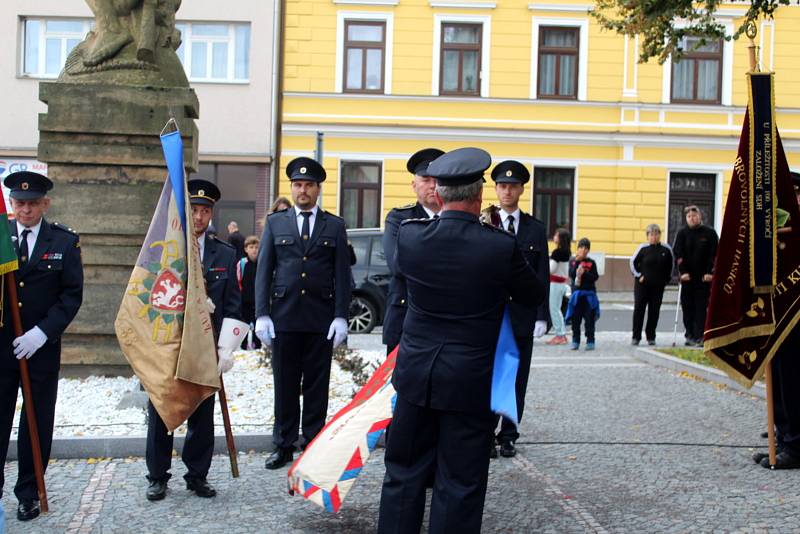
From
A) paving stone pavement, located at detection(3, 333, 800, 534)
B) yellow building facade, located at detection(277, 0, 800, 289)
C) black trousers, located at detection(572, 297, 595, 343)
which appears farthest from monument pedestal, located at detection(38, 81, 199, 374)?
yellow building facade, located at detection(277, 0, 800, 289)

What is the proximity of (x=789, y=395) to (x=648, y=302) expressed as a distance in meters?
7.17

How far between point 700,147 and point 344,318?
69.1 ft

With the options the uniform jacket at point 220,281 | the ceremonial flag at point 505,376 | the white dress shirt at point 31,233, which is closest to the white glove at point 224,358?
the uniform jacket at point 220,281

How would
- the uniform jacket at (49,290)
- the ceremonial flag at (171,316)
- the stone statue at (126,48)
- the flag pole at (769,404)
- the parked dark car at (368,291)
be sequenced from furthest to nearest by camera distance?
the parked dark car at (368,291)
the stone statue at (126,48)
the flag pole at (769,404)
the ceremonial flag at (171,316)
the uniform jacket at (49,290)

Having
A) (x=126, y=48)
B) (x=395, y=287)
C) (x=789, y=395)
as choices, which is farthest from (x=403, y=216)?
(x=126, y=48)

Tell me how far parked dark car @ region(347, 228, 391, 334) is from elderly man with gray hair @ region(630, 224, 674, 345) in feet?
13.3

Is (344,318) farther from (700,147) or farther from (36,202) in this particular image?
(700,147)

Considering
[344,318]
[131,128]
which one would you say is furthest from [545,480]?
[131,128]

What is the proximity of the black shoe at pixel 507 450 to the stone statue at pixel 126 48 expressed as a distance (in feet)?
16.4

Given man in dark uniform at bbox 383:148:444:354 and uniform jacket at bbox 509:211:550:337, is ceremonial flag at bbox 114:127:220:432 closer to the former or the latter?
man in dark uniform at bbox 383:148:444:354

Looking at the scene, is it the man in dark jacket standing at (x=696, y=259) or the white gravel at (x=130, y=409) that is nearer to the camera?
the white gravel at (x=130, y=409)

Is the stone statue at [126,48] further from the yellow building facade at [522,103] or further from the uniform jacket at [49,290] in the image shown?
the yellow building facade at [522,103]

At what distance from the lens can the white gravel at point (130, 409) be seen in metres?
6.87

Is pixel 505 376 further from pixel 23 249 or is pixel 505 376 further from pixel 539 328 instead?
pixel 23 249
